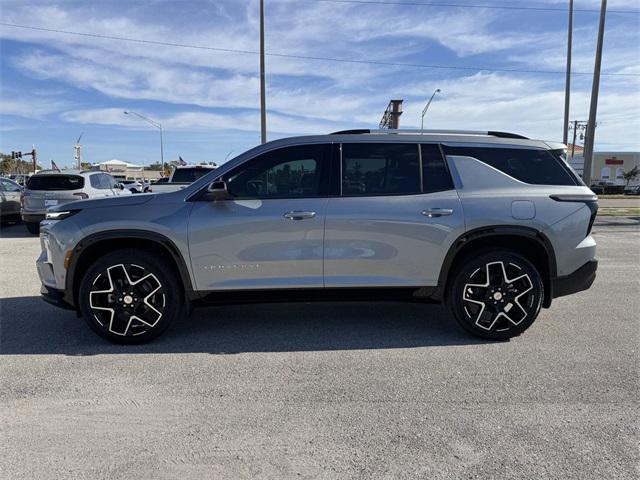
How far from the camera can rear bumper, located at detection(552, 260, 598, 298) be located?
4438 mm

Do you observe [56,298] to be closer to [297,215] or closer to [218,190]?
[218,190]

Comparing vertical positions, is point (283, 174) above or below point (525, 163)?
below

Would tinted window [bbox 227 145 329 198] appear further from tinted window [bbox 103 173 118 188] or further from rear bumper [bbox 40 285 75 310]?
tinted window [bbox 103 173 118 188]

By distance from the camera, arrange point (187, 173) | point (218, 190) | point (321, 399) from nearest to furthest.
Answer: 1. point (321, 399)
2. point (218, 190)
3. point (187, 173)

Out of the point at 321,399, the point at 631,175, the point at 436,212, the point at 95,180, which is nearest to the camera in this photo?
the point at 321,399

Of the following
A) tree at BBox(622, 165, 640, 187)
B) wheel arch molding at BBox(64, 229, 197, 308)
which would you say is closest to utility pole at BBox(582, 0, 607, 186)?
wheel arch molding at BBox(64, 229, 197, 308)

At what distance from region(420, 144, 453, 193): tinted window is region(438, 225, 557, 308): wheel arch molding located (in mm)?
506

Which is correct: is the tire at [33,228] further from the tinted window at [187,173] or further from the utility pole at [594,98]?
the utility pole at [594,98]

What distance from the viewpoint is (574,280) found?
446cm

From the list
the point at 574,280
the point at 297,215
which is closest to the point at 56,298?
the point at 297,215

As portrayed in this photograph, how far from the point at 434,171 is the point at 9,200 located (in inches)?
541

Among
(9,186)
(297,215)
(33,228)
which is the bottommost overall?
(33,228)

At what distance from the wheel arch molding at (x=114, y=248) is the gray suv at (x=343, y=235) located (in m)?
0.01

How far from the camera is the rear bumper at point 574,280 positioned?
4.44 metres
